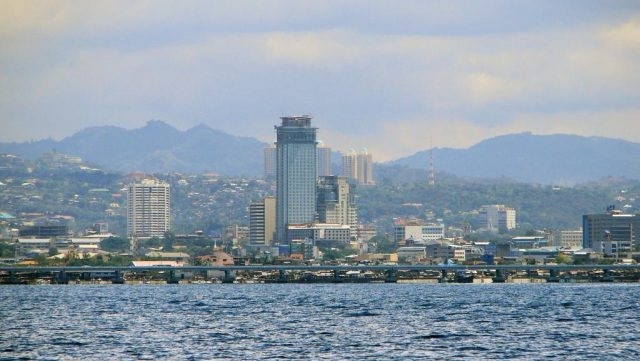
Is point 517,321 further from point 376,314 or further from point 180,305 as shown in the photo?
point 180,305

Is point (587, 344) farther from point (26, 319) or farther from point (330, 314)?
point (26, 319)

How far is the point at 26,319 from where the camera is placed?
12406 centimetres

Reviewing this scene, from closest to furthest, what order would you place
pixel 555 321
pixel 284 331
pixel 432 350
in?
1. pixel 432 350
2. pixel 284 331
3. pixel 555 321

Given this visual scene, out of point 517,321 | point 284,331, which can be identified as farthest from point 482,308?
point 284,331

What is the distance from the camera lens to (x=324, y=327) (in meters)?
111

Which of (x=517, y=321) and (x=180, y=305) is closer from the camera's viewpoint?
(x=517, y=321)

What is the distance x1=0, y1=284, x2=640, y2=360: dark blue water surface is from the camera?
8850 centimetres

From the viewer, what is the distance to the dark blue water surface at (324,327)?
88500mm

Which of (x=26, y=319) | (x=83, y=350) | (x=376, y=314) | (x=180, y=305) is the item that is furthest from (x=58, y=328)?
(x=180, y=305)

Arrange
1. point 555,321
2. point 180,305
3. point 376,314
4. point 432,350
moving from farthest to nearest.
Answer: point 180,305, point 376,314, point 555,321, point 432,350

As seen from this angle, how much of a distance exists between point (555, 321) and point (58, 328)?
115 ft

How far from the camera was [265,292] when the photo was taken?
7835 inches

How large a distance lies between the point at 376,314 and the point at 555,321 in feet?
59.2

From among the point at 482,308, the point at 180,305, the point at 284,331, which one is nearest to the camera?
the point at 284,331
